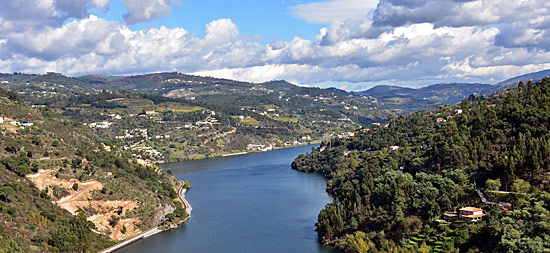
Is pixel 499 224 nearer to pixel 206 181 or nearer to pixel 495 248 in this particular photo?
pixel 495 248

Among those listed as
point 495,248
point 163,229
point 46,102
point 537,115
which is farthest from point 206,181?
point 46,102

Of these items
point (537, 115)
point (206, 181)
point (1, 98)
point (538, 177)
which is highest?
point (1, 98)

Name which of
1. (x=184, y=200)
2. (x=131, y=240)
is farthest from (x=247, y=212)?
(x=131, y=240)

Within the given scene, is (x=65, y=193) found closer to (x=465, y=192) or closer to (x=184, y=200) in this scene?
(x=184, y=200)

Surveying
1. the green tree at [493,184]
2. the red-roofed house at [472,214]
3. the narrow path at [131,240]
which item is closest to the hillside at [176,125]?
the narrow path at [131,240]

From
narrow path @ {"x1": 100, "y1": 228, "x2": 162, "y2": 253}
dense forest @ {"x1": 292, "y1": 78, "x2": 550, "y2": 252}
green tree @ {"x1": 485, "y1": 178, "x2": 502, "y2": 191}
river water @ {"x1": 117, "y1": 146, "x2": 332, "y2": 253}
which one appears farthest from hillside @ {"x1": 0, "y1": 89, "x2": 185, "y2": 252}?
green tree @ {"x1": 485, "y1": 178, "x2": 502, "y2": 191}

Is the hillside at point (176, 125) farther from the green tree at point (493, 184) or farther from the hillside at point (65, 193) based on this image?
the green tree at point (493, 184)

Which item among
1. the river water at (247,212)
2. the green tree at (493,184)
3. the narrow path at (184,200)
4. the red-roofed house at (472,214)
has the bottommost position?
the river water at (247,212)
